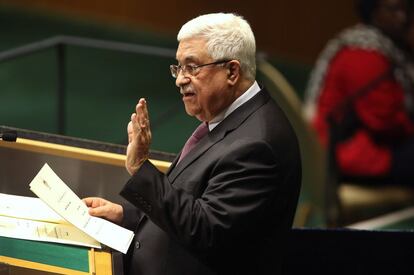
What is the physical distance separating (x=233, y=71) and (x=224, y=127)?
0.17 m

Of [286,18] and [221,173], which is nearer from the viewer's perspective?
[221,173]

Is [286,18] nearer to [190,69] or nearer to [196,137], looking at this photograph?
[196,137]

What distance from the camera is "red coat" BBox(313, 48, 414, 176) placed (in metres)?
5.40

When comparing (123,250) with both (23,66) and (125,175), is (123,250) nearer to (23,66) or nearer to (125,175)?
(125,175)

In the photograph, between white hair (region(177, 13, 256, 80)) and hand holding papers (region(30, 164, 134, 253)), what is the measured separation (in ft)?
1.74

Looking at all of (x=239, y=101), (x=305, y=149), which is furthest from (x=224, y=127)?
(x=305, y=149)

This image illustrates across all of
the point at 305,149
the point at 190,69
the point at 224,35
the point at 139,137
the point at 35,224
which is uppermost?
the point at 224,35

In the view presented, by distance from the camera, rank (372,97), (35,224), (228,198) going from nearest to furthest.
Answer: (228,198) → (35,224) → (372,97)

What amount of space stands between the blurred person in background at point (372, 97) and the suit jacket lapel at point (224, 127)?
247cm

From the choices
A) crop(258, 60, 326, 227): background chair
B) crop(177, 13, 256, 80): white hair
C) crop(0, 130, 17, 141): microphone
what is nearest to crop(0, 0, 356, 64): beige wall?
crop(258, 60, 326, 227): background chair

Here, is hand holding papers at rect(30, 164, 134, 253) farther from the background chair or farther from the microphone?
the background chair

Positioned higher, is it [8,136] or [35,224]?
[8,136]

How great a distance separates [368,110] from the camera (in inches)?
215

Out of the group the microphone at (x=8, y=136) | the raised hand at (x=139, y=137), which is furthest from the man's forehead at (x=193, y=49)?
the microphone at (x=8, y=136)
